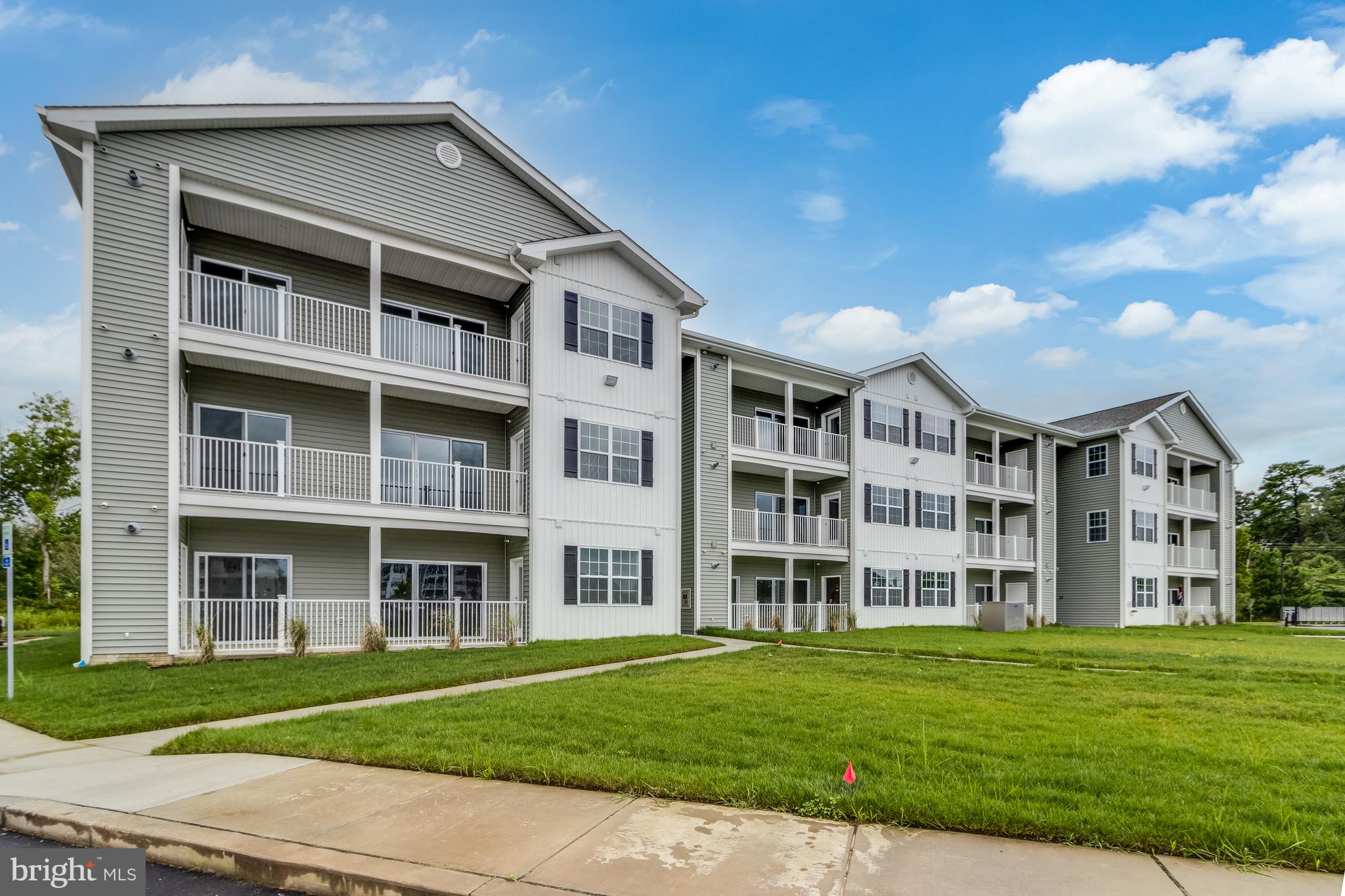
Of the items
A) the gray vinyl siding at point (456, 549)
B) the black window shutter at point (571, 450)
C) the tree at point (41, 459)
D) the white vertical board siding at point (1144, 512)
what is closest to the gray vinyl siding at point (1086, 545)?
the white vertical board siding at point (1144, 512)

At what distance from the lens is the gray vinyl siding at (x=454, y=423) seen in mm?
18422

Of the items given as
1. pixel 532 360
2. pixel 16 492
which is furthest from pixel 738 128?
pixel 16 492

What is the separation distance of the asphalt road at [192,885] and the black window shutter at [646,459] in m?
15.9

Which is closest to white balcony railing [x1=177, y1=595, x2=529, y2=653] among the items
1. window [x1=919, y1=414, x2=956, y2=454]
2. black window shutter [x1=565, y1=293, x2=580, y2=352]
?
black window shutter [x1=565, y1=293, x2=580, y2=352]

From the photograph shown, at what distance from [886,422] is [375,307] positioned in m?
17.8

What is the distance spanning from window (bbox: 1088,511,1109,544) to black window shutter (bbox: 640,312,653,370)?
25154mm

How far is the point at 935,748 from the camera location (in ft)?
21.1

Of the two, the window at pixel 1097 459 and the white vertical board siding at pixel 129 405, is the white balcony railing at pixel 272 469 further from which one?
the window at pixel 1097 459

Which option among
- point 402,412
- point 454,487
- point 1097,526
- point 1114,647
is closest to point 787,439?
point 1114,647

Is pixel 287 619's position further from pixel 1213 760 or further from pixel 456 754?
pixel 1213 760

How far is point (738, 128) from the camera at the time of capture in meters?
22.3

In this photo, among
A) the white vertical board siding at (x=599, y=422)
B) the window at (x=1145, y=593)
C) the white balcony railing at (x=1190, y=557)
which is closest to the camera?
the white vertical board siding at (x=599, y=422)

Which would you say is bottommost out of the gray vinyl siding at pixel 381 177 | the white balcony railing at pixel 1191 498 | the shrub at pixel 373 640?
the shrub at pixel 373 640

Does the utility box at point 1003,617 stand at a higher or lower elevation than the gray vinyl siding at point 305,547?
lower
